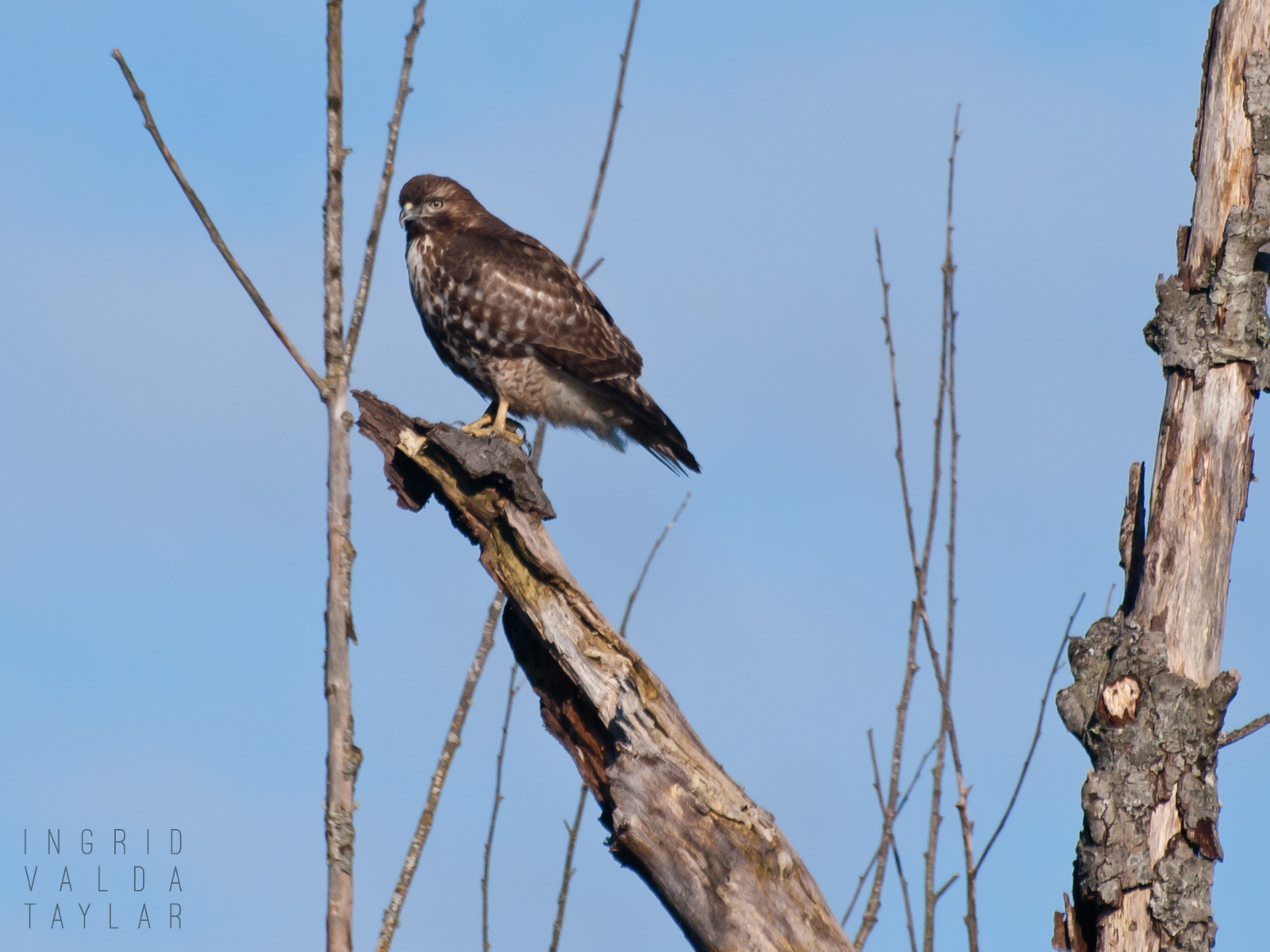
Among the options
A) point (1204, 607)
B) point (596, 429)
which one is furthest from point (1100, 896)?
point (596, 429)

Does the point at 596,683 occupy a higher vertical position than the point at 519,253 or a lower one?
lower

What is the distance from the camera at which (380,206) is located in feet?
9.60

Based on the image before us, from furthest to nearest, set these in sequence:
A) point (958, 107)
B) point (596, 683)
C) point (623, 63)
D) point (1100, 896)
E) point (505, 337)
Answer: point (505, 337) → point (958, 107) → point (623, 63) → point (596, 683) → point (1100, 896)

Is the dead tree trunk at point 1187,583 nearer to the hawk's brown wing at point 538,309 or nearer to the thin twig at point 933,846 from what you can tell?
the thin twig at point 933,846

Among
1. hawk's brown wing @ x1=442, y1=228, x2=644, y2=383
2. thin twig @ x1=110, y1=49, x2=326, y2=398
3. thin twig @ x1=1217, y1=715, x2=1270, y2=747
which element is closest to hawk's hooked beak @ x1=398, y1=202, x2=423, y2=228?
hawk's brown wing @ x1=442, y1=228, x2=644, y2=383

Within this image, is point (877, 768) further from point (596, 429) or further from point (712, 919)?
point (596, 429)

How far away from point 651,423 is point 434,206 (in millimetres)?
1946

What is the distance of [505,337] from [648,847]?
342 centimetres

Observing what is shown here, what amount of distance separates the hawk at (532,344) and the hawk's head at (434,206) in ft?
1.22

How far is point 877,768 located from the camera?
4379 millimetres

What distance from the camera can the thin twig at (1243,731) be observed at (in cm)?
353

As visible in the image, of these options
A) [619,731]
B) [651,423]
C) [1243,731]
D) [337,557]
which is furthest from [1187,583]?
[651,423]

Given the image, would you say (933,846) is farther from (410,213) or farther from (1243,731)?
(410,213)

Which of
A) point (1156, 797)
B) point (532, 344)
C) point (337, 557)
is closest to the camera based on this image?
point (337, 557)
